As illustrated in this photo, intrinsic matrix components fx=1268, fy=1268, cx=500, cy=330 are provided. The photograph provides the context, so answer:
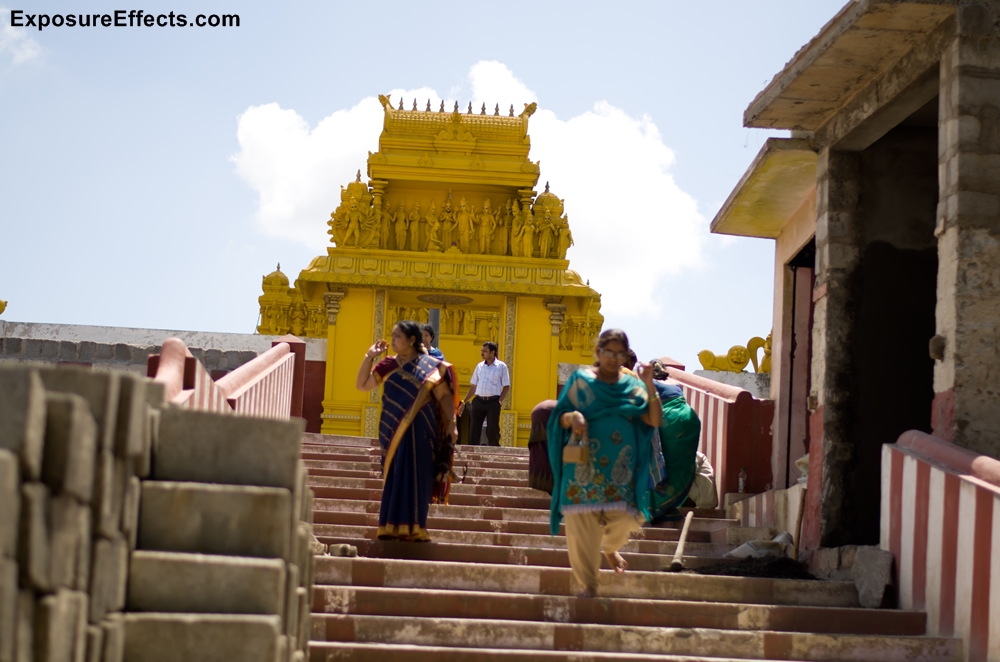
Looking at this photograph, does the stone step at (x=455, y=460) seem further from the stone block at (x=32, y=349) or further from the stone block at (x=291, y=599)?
the stone block at (x=32, y=349)

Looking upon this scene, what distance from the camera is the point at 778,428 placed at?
1029 cm

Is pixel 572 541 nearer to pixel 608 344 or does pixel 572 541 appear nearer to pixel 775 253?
pixel 608 344

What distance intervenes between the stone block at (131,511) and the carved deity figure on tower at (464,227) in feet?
54.0

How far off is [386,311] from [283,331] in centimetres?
222

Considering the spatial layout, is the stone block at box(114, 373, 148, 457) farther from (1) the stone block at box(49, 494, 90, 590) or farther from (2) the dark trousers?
(2) the dark trousers

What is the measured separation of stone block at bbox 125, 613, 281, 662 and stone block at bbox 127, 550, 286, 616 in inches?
1.9

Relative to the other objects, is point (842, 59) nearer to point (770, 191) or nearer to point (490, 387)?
point (770, 191)

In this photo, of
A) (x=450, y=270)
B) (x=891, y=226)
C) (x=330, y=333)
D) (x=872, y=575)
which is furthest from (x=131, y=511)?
(x=450, y=270)

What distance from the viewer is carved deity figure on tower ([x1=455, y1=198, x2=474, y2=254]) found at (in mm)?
19750

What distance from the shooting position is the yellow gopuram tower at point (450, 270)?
18938 mm

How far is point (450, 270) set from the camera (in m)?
19.3

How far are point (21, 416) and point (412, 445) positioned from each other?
4944 mm

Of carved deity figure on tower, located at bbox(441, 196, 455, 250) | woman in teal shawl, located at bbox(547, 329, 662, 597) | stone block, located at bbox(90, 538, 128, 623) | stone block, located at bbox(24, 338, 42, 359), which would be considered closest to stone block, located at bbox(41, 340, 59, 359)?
stone block, located at bbox(24, 338, 42, 359)

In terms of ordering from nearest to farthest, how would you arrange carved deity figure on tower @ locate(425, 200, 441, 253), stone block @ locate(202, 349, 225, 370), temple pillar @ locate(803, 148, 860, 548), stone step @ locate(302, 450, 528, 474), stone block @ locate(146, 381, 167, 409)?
stone block @ locate(146, 381, 167, 409) < temple pillar @ locate(803, 148, 860, 548) < stone step @ locate(302, 450, 528, 474) < stone block @ locate(202, 349, 225, 370) < carved deity figure on tower @ locate(425, 200, 441, 253)
